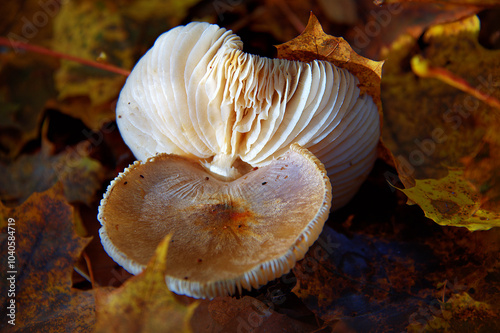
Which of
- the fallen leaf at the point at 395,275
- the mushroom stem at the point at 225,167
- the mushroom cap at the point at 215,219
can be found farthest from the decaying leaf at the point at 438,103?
the mushroom stem at the point at 225,167

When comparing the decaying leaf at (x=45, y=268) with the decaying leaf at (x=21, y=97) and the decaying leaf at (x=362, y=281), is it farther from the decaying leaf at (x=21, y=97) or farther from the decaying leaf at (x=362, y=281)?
the decaying leaf at (x=362, y=281)

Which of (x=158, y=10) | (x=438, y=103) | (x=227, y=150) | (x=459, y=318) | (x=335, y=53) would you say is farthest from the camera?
(x=158, y=10)

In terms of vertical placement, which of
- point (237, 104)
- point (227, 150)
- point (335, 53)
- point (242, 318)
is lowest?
point (242, 318)

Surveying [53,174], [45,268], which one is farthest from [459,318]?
[53,174]

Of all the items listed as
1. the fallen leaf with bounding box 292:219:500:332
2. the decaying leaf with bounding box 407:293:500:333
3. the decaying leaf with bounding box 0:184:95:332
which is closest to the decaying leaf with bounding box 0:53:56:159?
the decaying leaf with bounding box 0:184:95:332

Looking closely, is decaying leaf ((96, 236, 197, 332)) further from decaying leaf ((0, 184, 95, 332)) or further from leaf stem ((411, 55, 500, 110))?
leaf stem ((411, 55, 500, 110))

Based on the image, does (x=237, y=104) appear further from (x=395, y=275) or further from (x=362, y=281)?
(x=395, y=275)
